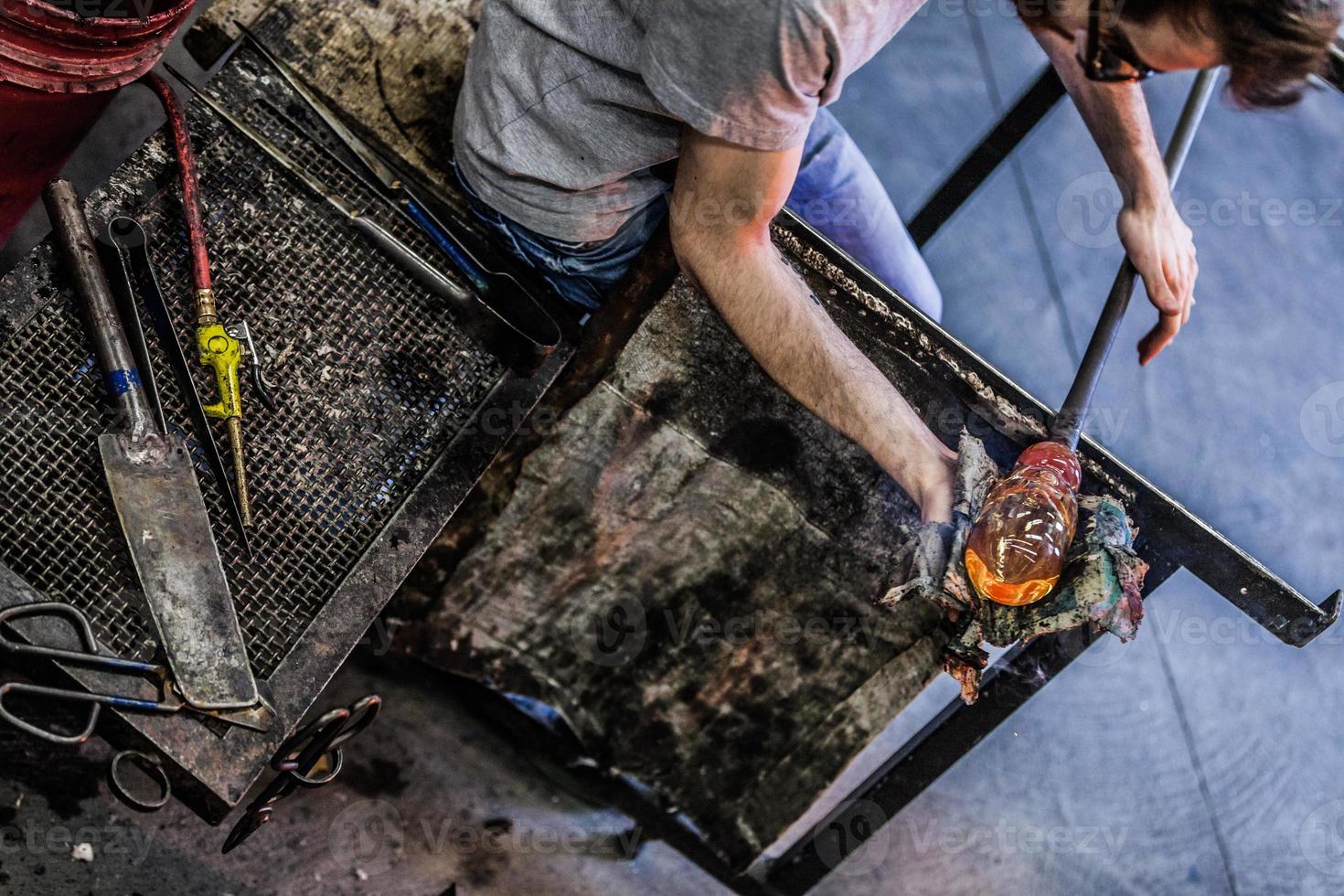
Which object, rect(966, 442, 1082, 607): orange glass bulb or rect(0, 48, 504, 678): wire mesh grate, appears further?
rect(0, 48, 504, 678): wire mesh grate

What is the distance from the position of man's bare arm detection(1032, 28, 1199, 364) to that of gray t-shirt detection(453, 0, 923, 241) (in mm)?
660

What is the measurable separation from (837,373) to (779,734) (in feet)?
3.32

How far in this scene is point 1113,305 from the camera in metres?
1.90

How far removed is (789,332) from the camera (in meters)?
1.75

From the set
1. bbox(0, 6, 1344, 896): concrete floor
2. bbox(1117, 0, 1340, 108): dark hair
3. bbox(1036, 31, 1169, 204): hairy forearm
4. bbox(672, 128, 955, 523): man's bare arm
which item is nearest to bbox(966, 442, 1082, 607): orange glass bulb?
bbox(672, 128, 955, 523): man's bare arm

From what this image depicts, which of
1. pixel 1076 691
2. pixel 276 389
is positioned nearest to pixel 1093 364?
pixel 276 389

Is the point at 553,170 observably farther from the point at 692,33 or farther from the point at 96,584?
the point at 96,584

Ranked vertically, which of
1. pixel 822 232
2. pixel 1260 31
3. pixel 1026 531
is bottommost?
pixel 822 232

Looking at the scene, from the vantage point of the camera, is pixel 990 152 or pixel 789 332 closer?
pixel 789 332

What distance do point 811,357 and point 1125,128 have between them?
77 centimetres

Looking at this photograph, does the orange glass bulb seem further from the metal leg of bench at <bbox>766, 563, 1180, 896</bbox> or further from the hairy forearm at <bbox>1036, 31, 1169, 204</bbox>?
the hairy forearm at <bbox>1036, 31, 1169, 204</bbox>

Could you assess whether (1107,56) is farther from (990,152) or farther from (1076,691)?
(1076,691)

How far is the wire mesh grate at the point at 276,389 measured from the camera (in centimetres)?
166

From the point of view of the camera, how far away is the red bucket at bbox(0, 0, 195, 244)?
169cm
